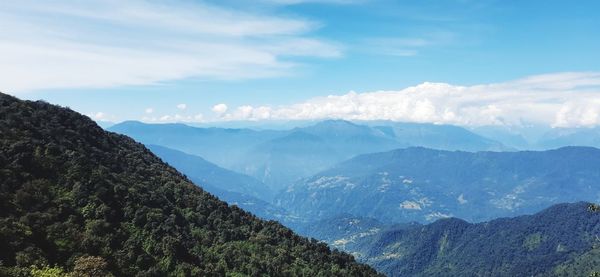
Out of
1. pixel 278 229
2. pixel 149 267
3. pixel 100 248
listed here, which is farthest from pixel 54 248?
pixel 278 229

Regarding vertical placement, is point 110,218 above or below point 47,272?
above

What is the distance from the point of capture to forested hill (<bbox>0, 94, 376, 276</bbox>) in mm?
66812

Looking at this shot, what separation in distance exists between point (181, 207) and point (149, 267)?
44189 millimetres

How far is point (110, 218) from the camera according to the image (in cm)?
8631

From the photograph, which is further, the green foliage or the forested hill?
the forested hill

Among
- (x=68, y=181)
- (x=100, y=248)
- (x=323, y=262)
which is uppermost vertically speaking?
(x=68, y=181)

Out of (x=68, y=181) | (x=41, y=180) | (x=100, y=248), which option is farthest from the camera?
(x=68, y=181)

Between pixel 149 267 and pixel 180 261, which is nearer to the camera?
pixel 149 267

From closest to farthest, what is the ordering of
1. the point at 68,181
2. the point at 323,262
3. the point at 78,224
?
the point at 78,224 → the point at 68,181 → the point at 323,262

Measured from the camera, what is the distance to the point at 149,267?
77.0 m

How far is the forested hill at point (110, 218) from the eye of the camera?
6681cm

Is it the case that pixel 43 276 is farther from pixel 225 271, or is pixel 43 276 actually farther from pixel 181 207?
pixel 181 207

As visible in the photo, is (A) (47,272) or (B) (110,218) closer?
(A) (47,272)

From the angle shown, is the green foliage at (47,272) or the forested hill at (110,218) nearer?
the green foliage at (47,272)
